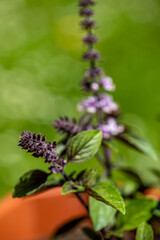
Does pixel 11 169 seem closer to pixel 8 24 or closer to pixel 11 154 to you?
pixel 11 154

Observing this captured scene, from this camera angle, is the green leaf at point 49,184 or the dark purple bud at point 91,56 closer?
the green leaf at point 49,184

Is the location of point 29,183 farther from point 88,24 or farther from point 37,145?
point 88,24

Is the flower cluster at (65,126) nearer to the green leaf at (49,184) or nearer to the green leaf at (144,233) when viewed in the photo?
the green leaf at (49,184)

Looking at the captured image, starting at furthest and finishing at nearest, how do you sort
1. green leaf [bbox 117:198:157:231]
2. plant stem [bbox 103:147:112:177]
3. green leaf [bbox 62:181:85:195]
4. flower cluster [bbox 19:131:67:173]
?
plant stem [bbox 103:147:112:177] < green leaf [bbox 117:198:157:231] < green leaf [bbox 62:181:85:195] < flower cluster [bbox 19:131:67:173]

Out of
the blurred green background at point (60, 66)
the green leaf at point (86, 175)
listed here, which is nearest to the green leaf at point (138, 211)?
the green leaf at point (86, 175)

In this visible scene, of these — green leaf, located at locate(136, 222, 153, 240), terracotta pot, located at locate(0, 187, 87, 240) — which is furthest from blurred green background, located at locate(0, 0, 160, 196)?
green leaf, located at locate(136, 222, 153, 240)

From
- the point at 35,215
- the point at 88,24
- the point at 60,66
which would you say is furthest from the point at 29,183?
the point at 60,66

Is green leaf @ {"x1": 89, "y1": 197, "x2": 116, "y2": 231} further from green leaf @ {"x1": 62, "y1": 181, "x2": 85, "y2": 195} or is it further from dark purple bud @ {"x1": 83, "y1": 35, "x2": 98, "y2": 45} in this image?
dark purple bud @ {"x1": 83, "y1": 35, "x2": 98, "y2": 45}
